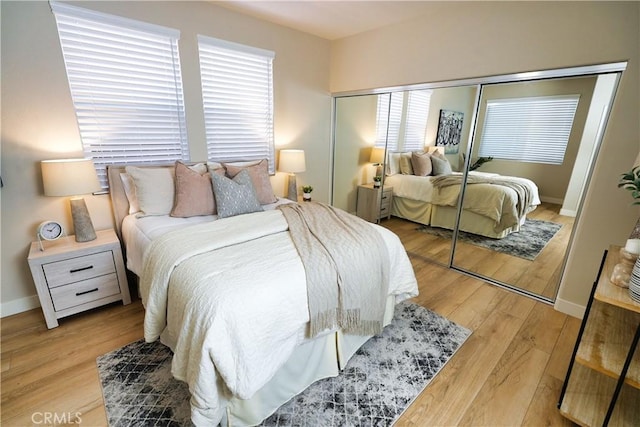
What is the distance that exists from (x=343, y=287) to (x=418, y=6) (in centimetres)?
269

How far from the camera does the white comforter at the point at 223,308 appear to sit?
113 centimetres

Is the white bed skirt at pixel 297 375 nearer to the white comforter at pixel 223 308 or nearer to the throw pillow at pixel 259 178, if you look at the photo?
the white comforter at pixel 223 308

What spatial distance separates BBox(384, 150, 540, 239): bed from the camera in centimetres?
257

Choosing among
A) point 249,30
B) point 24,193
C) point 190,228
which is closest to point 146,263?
point 190,228

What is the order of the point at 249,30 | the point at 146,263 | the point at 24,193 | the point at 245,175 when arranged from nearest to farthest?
the point at 146,263
the point at 24,193
the point at 245,175
the point at 249,30

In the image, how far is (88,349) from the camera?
72.2 inches

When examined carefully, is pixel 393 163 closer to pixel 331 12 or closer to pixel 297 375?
pixel 331 12

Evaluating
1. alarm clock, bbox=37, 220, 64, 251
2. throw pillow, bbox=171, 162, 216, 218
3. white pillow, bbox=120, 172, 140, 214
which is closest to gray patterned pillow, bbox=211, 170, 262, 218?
throw pillow, bbox=171, 162, 216, 218

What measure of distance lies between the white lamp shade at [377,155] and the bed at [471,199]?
161mm

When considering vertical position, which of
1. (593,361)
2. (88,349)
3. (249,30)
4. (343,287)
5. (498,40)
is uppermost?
(249,30)

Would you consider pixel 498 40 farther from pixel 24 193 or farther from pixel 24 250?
pixel 24 250

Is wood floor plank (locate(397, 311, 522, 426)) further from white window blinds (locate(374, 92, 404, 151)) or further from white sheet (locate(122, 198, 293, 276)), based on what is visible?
white window blinds (locate(374, 92, 404, 151))

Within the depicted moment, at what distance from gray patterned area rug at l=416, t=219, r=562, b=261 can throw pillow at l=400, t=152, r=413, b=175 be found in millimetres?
830

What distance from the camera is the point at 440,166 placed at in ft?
9.84
